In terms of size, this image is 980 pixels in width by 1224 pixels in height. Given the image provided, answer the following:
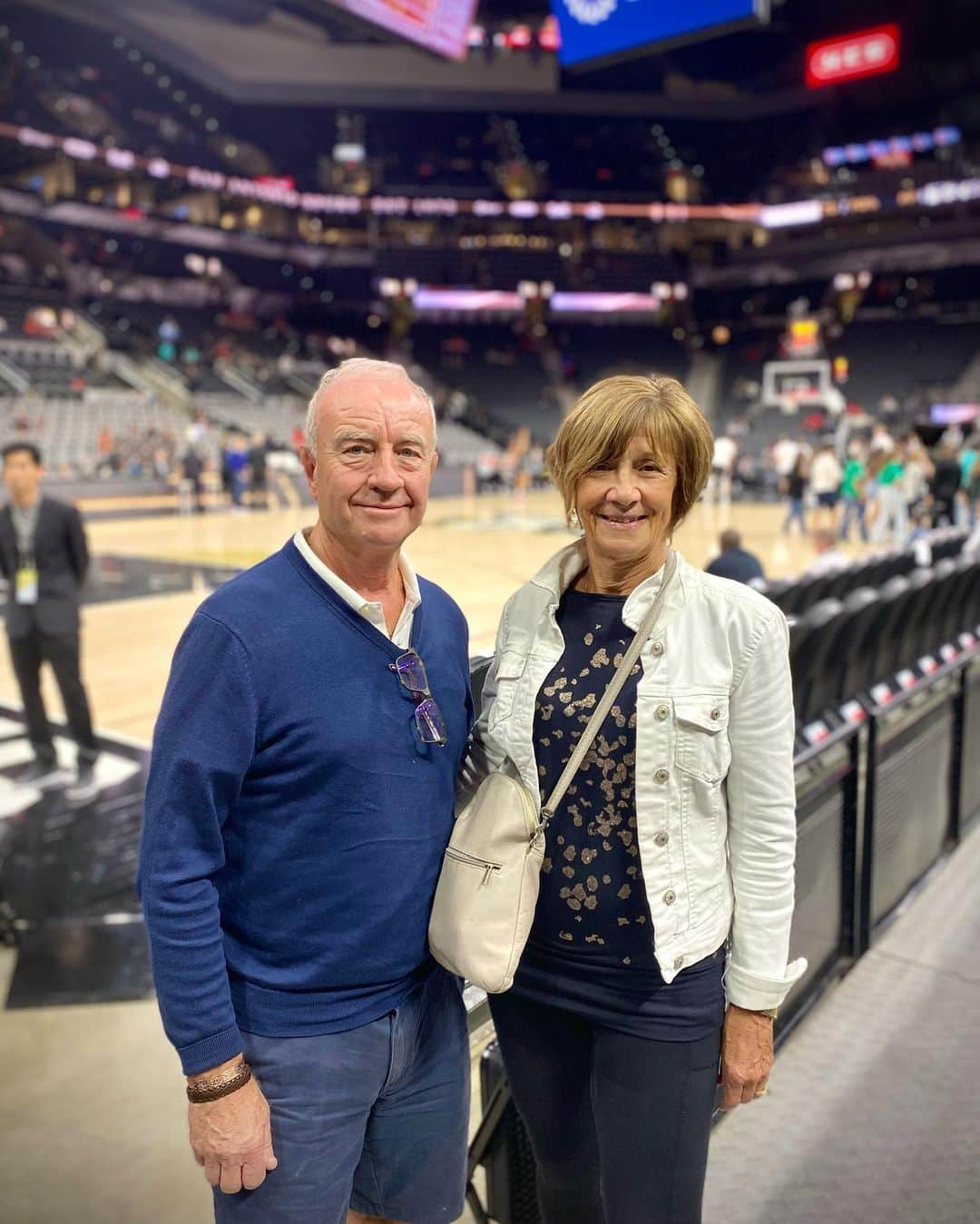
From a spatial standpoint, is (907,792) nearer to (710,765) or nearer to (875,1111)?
(875,1111)

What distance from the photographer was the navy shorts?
1.31 metres

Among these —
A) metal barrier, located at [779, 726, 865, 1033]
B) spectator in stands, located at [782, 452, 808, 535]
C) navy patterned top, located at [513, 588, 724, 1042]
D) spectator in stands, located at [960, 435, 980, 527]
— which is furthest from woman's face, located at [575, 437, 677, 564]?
spectator in stands, located at [960, 435, 980, 527]

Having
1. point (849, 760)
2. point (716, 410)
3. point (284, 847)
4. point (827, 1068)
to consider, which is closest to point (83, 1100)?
point (284, 847)

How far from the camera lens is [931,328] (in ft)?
112

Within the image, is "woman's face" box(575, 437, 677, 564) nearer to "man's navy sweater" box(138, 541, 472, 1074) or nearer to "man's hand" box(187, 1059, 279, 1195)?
"man's navy sweater" box(138, 541, 472, 1074)

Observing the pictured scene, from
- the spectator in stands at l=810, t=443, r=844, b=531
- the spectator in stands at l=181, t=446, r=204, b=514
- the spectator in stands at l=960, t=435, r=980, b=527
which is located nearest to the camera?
the spectator in stands at l=810, t=443, r=844, b=531

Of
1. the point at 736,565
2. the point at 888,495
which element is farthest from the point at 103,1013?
the point at 888,495

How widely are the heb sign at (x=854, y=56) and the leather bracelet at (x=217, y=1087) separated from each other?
1524 inches

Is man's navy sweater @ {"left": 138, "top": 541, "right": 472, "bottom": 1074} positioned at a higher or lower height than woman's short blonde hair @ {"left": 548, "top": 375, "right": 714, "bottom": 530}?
lower

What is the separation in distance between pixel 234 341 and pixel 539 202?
46.4ft

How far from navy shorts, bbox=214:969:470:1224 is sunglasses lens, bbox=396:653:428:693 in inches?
18.3

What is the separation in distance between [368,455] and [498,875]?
0.62 m

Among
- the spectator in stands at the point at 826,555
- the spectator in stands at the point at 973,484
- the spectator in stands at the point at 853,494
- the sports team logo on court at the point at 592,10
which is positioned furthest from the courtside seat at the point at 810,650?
the spectator in stands at the point at 973,484

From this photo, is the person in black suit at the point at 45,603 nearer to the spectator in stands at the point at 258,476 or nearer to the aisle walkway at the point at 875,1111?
the aisle walkway at the point at 875,1111
